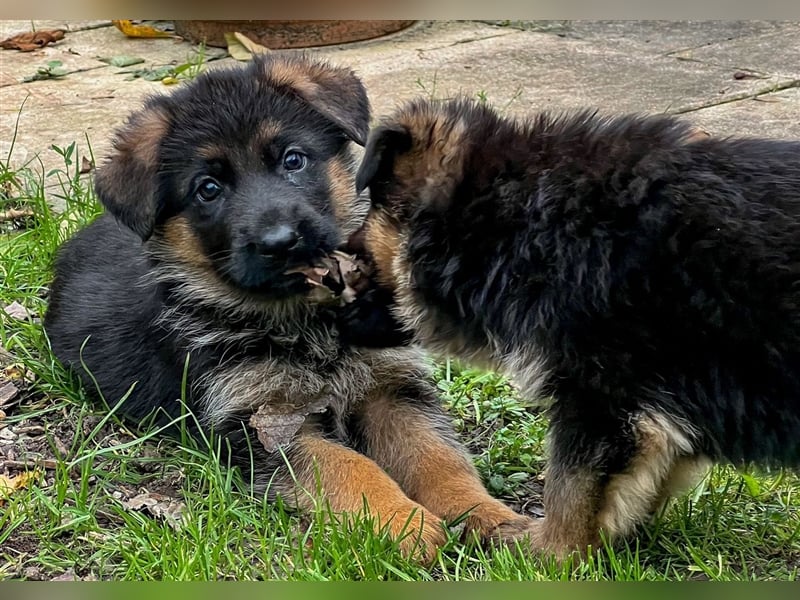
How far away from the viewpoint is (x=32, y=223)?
4.55 meters

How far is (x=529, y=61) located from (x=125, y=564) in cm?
478

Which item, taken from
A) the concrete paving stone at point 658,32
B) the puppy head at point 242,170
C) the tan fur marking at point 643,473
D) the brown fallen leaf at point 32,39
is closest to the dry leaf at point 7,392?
the puppy head at point 242,170

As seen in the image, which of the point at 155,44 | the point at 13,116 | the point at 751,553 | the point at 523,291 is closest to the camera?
the point at 523,291

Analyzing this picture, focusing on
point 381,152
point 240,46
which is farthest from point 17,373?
point 240,46

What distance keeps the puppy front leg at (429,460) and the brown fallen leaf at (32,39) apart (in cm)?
505

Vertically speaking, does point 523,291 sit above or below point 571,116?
below

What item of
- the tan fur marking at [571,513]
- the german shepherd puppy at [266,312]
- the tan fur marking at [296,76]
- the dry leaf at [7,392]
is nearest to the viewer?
the tan fur marking at [571,513]

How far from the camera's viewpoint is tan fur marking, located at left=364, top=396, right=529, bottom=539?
2.86 m

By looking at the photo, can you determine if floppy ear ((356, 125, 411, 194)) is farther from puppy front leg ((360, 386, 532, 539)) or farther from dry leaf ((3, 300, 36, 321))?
dry leaf ((3, 300, 36, 321))

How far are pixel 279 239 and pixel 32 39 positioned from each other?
5.23 meters

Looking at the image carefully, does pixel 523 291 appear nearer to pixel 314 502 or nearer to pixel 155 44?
pixel 314 502

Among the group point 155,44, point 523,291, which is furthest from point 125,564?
point 155,44

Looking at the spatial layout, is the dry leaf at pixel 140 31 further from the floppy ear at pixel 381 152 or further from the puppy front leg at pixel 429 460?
the floppy ear at pixel 381 152

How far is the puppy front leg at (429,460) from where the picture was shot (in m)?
2.85
